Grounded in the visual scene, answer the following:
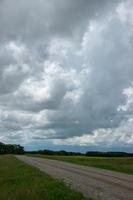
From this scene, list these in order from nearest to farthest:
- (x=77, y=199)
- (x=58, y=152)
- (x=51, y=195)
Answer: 1. (x=77, y=199)
2. (x=51, y=195)
3. (x=58, y=152)

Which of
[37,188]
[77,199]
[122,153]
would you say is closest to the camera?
[77,199]

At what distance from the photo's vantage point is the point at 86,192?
862 inches

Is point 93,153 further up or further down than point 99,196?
further up

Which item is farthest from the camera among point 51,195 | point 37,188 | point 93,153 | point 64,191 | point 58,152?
point 58,152

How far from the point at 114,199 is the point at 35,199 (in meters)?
3.29

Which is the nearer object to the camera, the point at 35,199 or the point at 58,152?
the point at 35,199

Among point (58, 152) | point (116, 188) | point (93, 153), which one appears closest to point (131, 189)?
point (116, 188)

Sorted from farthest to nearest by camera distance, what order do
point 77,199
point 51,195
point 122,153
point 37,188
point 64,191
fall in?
point 122,153
point 37,188
point 64,191
point 51,195
point 77,199

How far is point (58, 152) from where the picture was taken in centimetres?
19812

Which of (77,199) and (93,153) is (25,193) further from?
(93,153)

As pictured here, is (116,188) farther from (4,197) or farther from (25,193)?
(4,197)

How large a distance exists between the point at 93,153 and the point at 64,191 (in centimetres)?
14434

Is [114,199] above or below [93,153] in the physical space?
below

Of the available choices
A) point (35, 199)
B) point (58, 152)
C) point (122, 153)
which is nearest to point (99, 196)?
point (35, 199)
